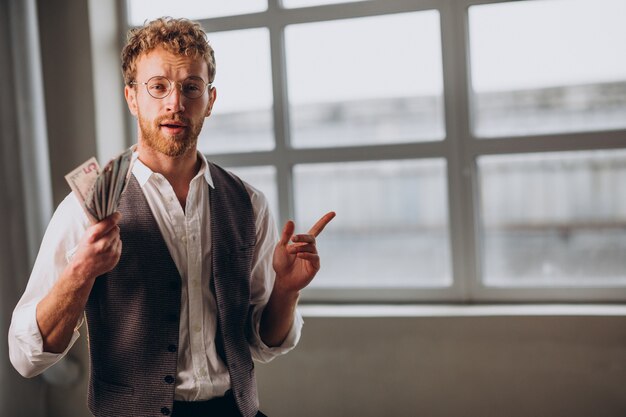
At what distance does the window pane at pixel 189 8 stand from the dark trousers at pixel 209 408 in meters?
2.12

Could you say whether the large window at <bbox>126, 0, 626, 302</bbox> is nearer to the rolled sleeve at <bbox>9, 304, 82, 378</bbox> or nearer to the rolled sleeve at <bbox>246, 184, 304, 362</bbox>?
the rolled sleeve at <bbox>246, 184, 304, 362</bbox>

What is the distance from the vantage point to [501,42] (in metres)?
3.01

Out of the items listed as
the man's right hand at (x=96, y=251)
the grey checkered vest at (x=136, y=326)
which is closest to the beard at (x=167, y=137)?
the grey checkered vest at (x=136, y=326)

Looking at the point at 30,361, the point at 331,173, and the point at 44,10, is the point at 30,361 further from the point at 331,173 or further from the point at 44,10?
the point at 44,10

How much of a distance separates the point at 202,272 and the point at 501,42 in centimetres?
193

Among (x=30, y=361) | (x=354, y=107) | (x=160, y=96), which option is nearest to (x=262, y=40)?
(x=354, y=107)

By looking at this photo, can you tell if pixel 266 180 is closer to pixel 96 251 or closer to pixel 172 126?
pixel 172 126

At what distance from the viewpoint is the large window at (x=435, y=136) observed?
2.92 metres

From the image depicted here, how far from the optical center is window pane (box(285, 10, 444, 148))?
3.11 m

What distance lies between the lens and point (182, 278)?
1.71m

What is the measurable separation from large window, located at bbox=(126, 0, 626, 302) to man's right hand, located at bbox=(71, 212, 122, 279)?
6.04 feet

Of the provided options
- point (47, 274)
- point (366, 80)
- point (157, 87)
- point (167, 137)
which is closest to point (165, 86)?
point (157, 87)

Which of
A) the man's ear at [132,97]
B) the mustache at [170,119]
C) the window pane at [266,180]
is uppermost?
the man's ear at [132,97]

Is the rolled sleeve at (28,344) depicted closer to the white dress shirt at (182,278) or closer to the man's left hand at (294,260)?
the white dress shirt at (182,278)
